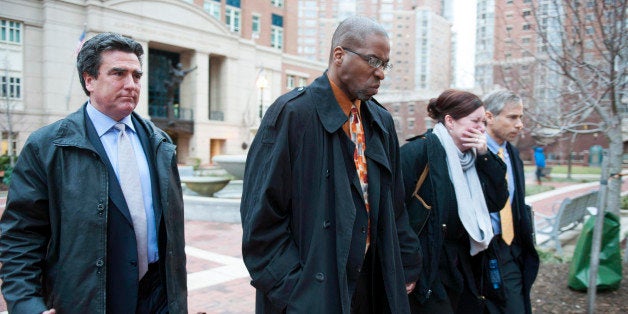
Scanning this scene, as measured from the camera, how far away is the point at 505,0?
536 centimetres

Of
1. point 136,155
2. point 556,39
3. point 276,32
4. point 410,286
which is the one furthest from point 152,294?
point 276,32

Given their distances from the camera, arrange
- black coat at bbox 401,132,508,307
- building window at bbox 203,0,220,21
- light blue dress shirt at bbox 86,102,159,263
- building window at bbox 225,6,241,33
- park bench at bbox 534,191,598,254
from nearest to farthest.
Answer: light blue dress shirt at bbox 86,102,159,263 < black coat at bbox 401,132,508,307 < park bench at bbox 534,191,598,254 < building window at bbox 203,0,220,21 < building window at bbox 225,6,241,33

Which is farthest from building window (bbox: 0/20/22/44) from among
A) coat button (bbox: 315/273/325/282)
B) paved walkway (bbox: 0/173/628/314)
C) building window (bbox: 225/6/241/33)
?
coat button (bbox: 315/273/325/282)

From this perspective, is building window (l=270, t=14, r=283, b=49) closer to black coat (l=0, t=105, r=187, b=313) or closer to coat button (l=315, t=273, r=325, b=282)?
black coat (l=0, t=105, r=187, b=313)

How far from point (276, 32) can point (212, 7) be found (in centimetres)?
743

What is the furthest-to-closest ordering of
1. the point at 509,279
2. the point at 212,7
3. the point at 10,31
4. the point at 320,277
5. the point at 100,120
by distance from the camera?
the point at 212,7 → the point at 10,31 → the point at 509,279 → the point at 100,120 → the point at 320,277

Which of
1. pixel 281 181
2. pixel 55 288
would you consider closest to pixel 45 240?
pixel 55 288

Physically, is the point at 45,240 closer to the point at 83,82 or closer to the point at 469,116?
the point at 83,82

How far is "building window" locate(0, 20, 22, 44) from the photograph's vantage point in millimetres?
25438

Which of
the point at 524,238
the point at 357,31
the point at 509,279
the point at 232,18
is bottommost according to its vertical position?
the point at 509,279

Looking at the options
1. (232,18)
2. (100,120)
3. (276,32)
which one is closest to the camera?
(100,120)

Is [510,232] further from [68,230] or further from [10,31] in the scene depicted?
[10,31]

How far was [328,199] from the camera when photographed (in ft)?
6.52

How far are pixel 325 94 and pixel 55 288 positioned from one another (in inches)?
60.2
